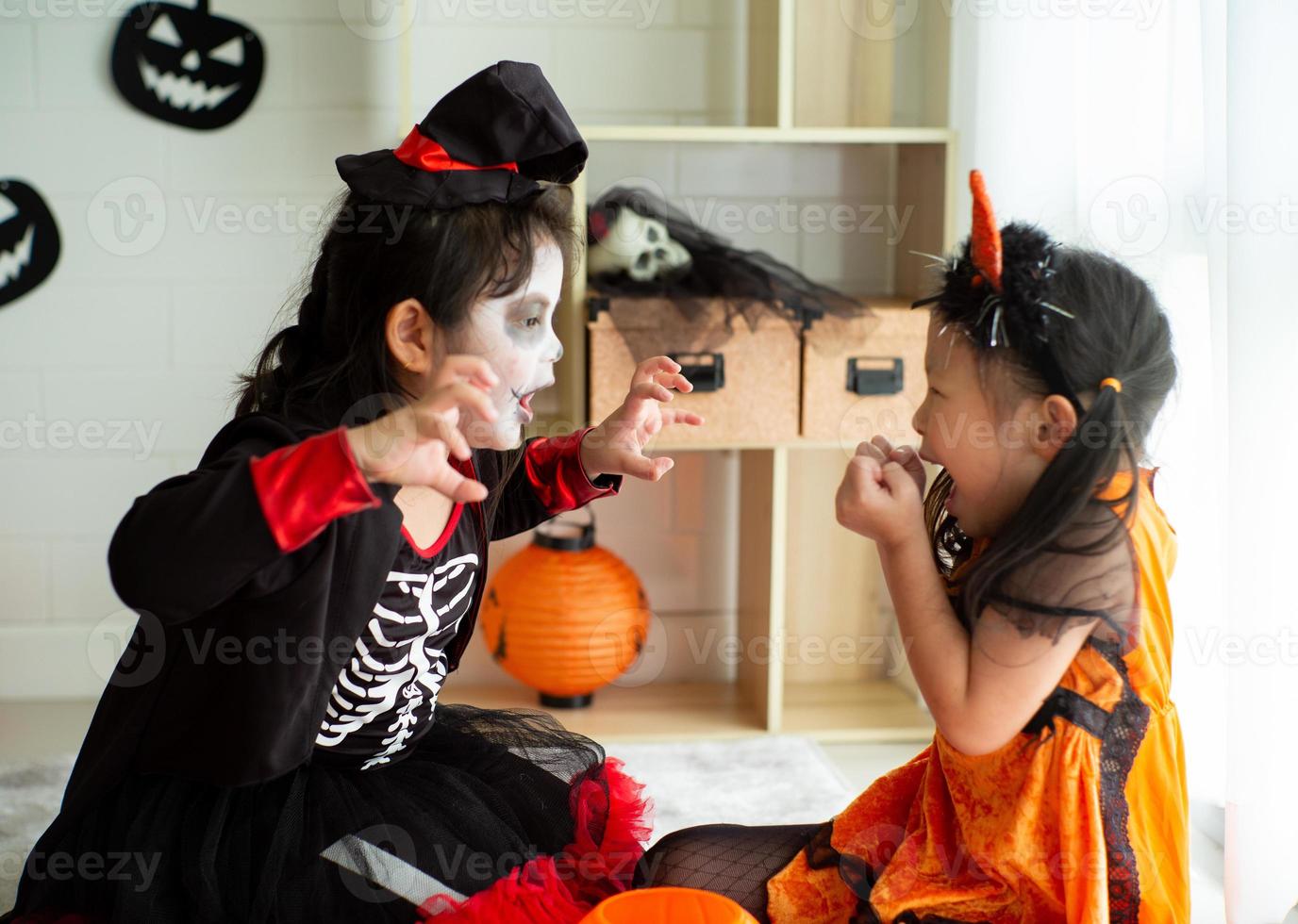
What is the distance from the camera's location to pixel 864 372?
1.90 metres

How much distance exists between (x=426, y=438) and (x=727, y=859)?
527 mm

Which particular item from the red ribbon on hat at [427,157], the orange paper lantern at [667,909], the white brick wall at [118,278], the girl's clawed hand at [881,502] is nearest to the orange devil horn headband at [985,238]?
the girl's clawed hand at [881,502]

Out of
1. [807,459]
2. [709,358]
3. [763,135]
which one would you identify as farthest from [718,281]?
[807,459]

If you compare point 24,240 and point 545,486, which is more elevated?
point 24,240

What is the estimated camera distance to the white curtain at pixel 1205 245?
1.25 m

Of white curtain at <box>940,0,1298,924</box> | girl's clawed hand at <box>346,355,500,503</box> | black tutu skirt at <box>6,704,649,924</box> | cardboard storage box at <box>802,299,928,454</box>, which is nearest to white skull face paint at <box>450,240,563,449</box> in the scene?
girl's clawed hand at <box>346,355,500,503</box>

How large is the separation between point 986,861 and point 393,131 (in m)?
1.60

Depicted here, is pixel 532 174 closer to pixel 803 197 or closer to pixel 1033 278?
pixel 1033 278

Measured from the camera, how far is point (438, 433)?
864mm

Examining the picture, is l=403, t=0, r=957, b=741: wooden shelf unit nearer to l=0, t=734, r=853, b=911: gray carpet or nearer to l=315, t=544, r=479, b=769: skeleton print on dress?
l=0, t=734, r=853, b=911: gray carpet

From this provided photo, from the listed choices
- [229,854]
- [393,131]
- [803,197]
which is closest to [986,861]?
[229,854]

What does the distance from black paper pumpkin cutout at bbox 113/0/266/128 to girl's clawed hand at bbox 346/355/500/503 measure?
143 cm
